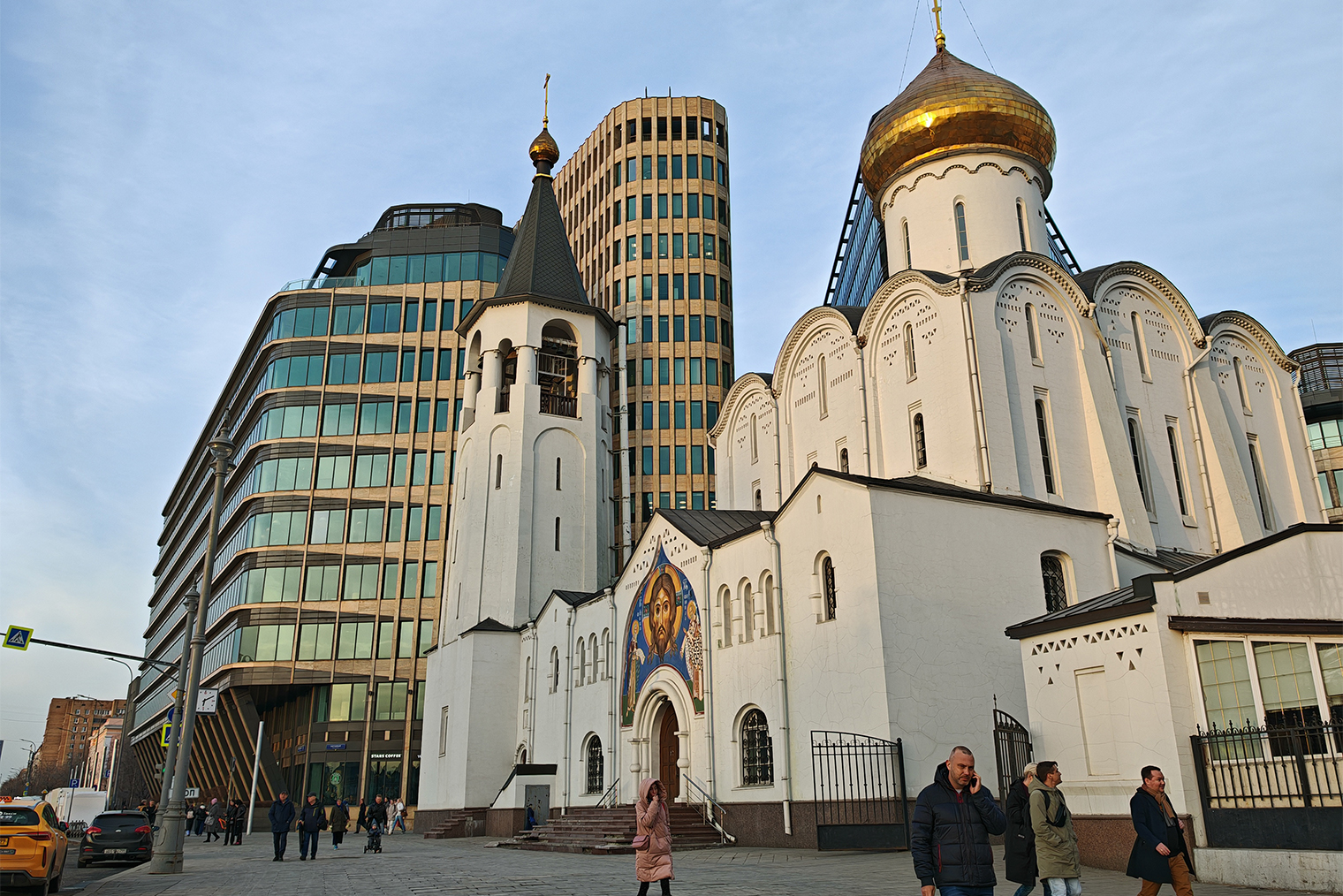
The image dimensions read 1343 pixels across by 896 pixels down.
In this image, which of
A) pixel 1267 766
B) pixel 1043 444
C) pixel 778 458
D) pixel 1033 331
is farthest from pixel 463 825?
pixel 1267 766

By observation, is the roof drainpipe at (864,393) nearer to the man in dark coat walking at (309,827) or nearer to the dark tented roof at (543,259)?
the man in dark coat walking at (309,827)

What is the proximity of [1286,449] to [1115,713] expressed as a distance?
16.7 metres

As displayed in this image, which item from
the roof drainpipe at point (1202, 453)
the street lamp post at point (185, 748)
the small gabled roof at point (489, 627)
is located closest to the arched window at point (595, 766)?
the small gabled roof at point (489, 627)

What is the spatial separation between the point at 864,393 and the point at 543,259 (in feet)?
57.1

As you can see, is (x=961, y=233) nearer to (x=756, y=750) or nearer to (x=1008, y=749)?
(x=756, y=750)

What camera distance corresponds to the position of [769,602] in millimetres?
20422

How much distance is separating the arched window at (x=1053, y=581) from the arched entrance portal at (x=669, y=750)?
8.73m

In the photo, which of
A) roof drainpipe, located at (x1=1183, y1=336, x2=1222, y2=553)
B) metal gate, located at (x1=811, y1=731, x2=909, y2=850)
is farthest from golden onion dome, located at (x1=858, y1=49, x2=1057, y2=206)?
metal gate, located at (x1=811, y1=731, x2=909, y2=850)

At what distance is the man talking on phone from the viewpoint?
19.3 ft

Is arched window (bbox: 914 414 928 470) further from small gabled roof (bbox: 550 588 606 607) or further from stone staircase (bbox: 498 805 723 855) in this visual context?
small gabled roof (bbox: 550 588 606 607)

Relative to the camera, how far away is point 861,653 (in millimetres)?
17516

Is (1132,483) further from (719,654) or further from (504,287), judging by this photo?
(504,287)

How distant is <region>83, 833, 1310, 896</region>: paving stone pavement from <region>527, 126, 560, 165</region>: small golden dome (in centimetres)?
2833

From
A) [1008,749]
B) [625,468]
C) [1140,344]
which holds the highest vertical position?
[625,468]
